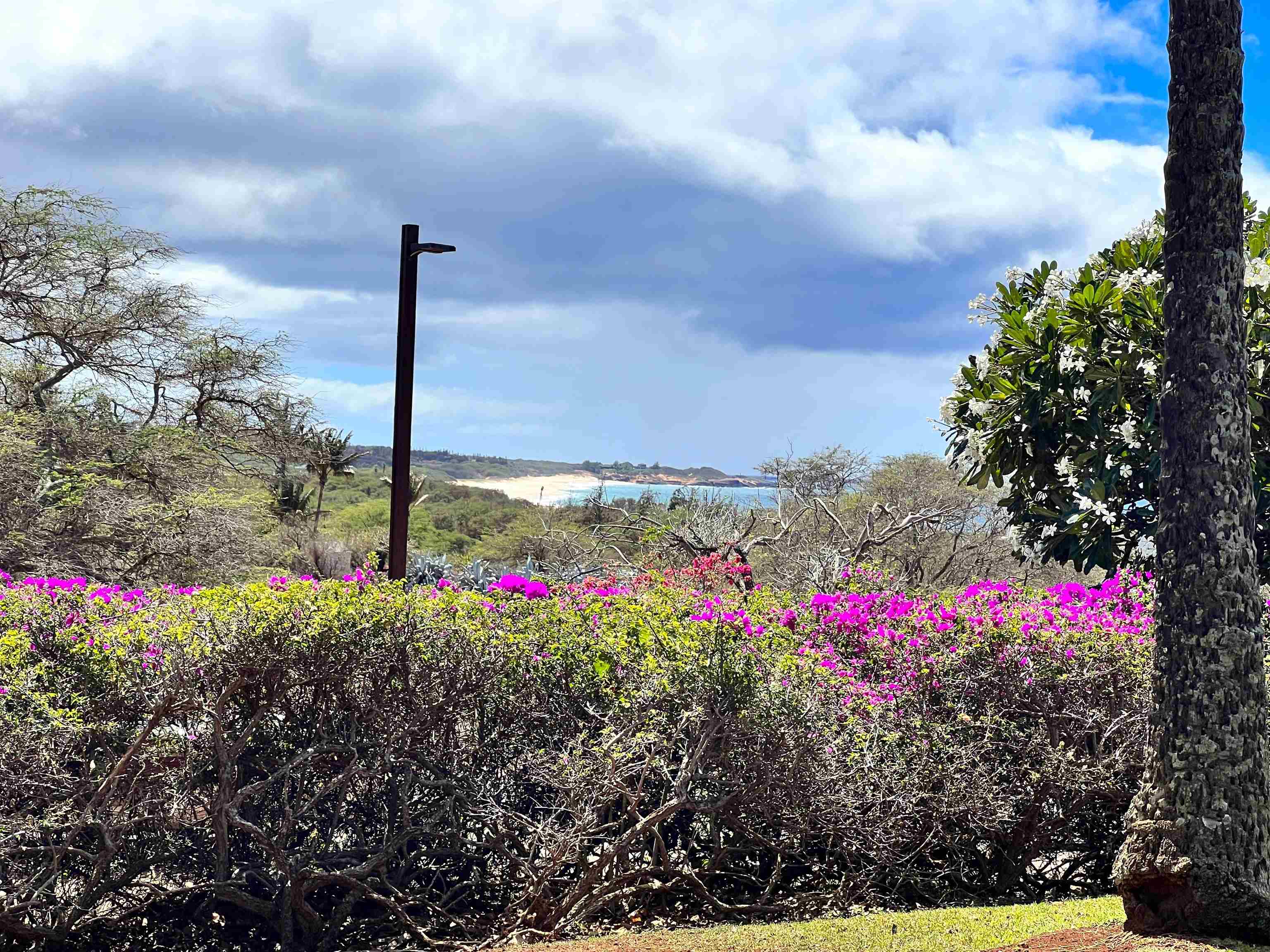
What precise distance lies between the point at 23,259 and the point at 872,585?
20.7 metres

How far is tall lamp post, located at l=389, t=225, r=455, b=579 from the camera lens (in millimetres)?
10680

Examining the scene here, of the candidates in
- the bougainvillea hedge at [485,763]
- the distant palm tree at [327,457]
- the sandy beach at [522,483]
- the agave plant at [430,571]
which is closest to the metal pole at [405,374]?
the agave plant at [430,571]

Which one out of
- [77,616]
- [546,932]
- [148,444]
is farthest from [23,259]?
[546,932]

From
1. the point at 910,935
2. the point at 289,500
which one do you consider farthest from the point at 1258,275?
the point at 289,500

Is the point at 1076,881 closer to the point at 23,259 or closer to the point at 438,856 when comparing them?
the point at 438,856

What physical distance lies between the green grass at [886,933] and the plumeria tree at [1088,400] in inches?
172

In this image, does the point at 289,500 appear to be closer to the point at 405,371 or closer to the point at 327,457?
the point at 327,457

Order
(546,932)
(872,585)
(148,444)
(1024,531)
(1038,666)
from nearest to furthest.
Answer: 1. (546,932)
2. (1038,666)
3. (872,585)
4. (1024,531)
5. (148,444)

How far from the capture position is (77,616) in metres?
5.29

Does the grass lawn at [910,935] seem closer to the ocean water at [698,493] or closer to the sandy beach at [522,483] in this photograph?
the ocean water at [698,493]

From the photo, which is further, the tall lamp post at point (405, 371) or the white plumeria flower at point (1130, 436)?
the tall lamp post at point (405, 371)

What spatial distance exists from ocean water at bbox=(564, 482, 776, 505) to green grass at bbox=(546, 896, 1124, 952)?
11465mm

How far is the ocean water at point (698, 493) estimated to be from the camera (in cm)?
1819

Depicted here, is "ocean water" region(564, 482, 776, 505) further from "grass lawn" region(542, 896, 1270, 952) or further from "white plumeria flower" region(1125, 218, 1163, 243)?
"grass lawn" region(542, 896, 1270, 952)
